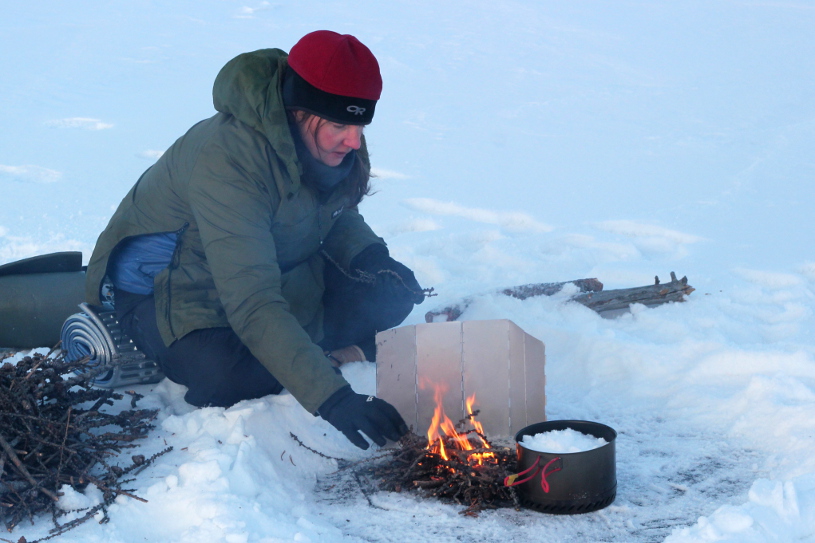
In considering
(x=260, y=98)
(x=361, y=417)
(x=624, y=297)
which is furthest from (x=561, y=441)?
(x=624, y=297)

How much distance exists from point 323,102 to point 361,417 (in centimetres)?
94

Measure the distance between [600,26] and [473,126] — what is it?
10.5 ft

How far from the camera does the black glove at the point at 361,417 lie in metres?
2.13

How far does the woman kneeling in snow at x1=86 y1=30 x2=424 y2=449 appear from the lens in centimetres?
227

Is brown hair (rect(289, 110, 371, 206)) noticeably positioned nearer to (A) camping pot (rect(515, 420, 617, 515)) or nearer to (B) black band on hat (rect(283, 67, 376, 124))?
(B) black band on hat (rect(283, 67, 376, 124))

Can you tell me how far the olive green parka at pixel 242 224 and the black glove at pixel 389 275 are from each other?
0.88 ft

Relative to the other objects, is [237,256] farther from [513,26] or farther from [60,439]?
[513,26]

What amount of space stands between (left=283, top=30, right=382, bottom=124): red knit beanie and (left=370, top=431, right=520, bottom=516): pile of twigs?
101 cm

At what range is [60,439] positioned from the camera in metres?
2.26

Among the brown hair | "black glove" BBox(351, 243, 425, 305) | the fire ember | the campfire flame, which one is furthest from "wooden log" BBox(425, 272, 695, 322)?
the fire ember

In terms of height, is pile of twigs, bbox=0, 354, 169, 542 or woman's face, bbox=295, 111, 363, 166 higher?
woman's face, bbox=295, 111, 363, 166

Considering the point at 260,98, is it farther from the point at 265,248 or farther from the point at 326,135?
the point at 265,248

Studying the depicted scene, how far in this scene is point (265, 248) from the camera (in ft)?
7.80

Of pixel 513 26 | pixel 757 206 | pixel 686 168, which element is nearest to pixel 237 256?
pixel 757 206
